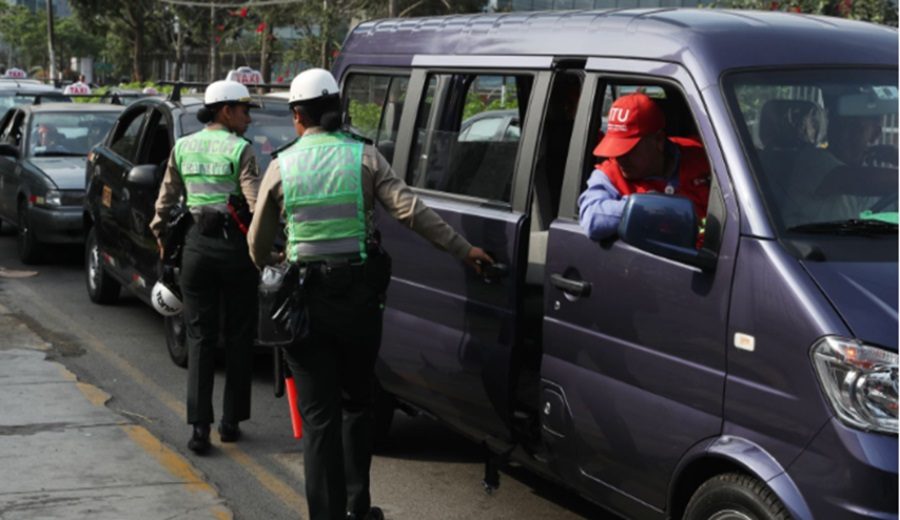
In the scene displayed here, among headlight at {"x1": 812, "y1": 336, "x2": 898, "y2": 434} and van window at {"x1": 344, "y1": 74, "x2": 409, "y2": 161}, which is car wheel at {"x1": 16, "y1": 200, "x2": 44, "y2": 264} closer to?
van window at {"x1": 344, "y1": 74, "x2": 409, "y2": 161}

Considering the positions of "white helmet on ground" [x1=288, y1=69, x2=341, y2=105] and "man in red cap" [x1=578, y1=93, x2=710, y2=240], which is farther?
"white helmet on ground" [x1=288, y1=69, x2=341, y2=105]

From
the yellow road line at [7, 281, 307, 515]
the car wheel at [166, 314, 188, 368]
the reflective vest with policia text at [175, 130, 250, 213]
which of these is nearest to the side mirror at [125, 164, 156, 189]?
the car wheel at [166, 314, 188, 368]

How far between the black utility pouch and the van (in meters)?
0.72

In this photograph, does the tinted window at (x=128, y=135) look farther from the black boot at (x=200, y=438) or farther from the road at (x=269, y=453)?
the black boot at (x=200, y=438)

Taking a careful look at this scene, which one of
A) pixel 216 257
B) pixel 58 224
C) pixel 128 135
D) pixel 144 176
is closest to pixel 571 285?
pixel 216 257

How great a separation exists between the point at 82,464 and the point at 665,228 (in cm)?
369

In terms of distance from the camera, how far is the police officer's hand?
18.6 ft

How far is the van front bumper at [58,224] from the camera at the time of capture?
1426 centimetres

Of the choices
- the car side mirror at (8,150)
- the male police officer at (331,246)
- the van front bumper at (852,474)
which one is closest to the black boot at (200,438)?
the male police officer at (331,246)

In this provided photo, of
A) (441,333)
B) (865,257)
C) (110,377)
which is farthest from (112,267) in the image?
(865,257)

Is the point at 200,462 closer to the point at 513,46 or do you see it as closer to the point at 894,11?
the point at 513,46

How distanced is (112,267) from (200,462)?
4314mm

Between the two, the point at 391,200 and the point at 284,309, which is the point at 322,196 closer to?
the point at 391,200

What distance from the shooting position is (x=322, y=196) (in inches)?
223
